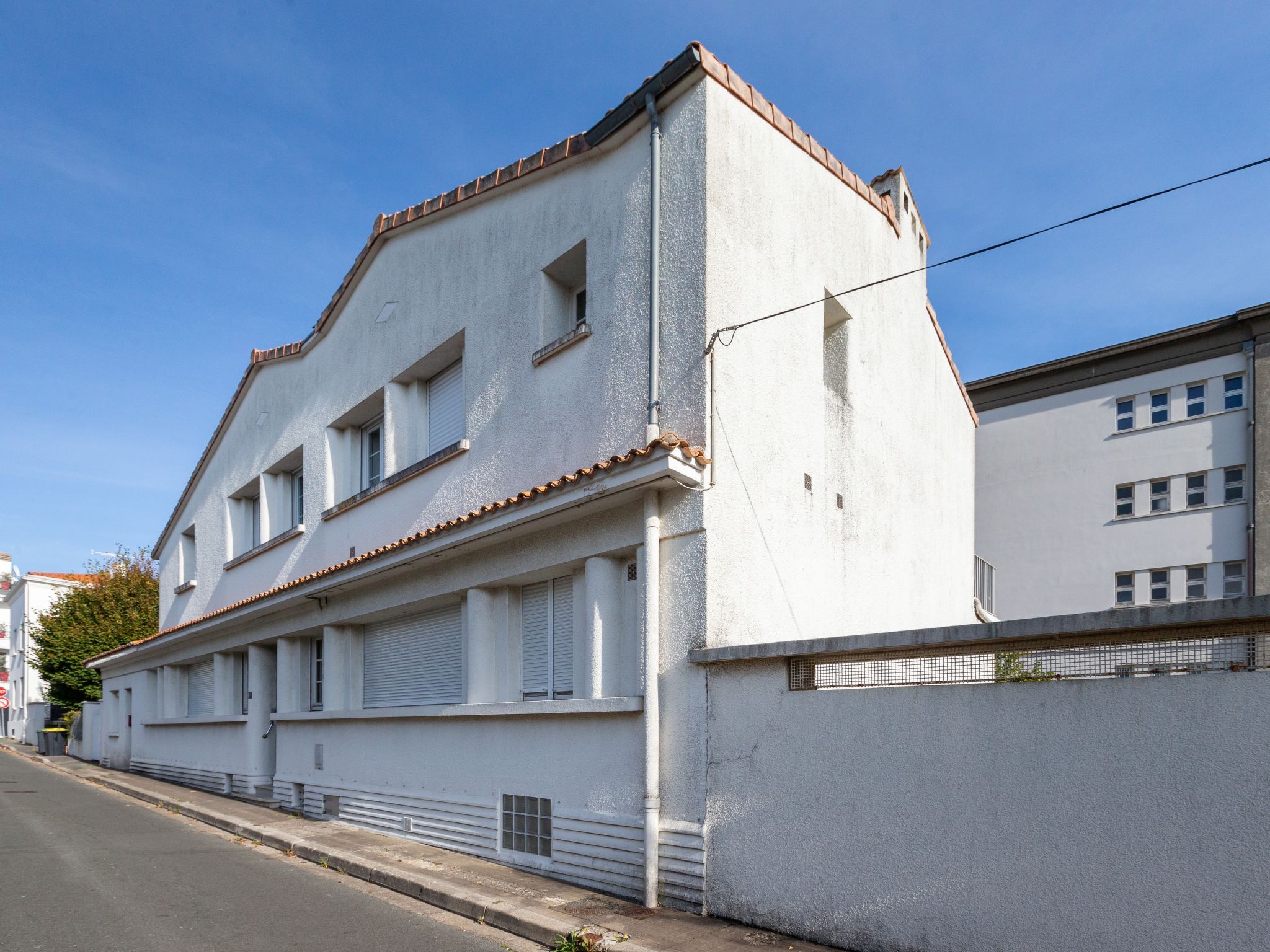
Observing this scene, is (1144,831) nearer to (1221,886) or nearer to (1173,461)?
(1221,886)

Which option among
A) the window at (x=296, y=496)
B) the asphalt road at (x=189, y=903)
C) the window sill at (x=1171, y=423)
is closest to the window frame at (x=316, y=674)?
the asphalt road at (x=189, y=903)

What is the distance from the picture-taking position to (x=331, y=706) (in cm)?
1240

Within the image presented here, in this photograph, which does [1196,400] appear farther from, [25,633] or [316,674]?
[25,633]

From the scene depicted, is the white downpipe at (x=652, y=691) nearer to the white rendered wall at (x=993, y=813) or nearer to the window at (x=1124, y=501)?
the white rendered wall at (x=993, y=813)

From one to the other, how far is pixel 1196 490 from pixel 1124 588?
294cm

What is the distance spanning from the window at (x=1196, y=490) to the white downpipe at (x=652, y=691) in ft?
66.6

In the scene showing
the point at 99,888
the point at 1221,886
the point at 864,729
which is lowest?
the point at 99,888

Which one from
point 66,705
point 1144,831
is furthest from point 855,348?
point 66,705

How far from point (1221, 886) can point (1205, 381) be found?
22185mm

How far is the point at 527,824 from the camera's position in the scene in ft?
28.3

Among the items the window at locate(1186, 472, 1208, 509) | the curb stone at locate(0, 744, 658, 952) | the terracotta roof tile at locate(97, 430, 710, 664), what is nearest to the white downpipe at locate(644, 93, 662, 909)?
the terracotta roof tile at locate(97, 430, 710, 664)

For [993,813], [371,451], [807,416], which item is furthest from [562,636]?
[371,451]

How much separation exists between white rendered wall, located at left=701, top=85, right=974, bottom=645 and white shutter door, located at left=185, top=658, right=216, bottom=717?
1312cm

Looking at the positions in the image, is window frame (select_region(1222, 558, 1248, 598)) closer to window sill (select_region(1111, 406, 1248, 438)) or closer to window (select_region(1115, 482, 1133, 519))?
window (select_region(1115, 482, 1133, 519))
